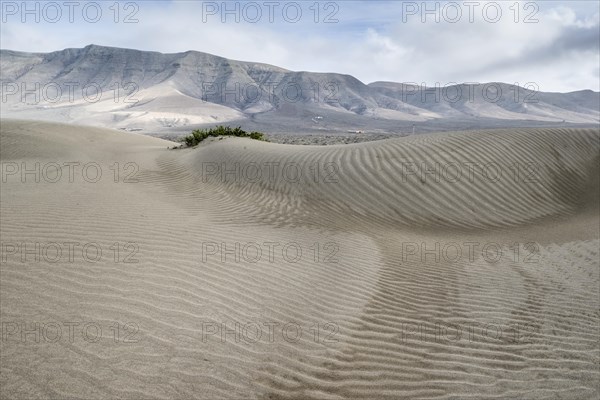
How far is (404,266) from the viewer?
5875mm

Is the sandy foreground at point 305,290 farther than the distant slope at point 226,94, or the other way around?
the distant slope at point 226,94

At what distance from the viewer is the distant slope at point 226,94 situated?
124 metres

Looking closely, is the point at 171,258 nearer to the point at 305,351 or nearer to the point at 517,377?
the point at 305,351

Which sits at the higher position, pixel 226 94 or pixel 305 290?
pixel 226 94

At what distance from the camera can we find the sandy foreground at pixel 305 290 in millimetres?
3006

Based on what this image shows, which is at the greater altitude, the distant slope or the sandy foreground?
the distant slope

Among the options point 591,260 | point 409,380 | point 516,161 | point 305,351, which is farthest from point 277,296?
point 516,161

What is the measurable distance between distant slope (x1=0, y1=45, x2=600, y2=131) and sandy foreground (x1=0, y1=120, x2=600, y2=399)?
4001 inches

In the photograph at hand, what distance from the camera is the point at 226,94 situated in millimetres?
145500

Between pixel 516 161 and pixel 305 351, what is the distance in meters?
9.65

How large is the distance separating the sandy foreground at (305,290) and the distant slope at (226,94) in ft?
333

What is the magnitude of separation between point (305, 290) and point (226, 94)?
149 m

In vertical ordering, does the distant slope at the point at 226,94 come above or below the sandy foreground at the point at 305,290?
above

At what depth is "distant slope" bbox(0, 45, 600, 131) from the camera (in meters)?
124
